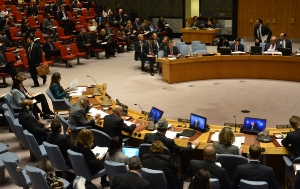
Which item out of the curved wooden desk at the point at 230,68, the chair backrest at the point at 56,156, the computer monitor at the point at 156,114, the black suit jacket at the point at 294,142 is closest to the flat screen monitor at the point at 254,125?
the black suit jacket at the point at 294,142

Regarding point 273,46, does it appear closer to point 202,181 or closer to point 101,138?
point 101,138

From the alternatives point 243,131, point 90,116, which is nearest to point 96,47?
point 90,116

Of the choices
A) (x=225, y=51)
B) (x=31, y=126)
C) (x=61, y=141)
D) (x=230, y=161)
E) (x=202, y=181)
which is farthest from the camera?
(x=225, y=51)

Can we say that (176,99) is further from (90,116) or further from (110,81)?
(90,116)

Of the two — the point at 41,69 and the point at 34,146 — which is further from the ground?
the point at 41,69

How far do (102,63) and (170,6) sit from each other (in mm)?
7268

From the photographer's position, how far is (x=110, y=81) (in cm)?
1516

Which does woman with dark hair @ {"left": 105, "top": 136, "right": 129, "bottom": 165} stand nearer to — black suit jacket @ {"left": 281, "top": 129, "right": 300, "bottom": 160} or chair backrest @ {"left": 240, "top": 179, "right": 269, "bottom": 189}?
chair backrest @ {"left": 240, "top": 179, "right": 269, "bottom": 189}

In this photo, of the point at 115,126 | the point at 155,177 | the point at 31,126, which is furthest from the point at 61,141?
the point at 155,177

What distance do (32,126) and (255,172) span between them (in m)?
4.52

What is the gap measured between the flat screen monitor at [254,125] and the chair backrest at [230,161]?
145 centimetres

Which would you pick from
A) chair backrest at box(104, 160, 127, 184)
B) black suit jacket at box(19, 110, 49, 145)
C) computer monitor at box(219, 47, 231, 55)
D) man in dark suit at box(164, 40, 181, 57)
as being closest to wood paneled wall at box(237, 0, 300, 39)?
computer monitor at box(219, 47, 231, 55)

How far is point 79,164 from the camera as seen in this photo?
7008 mm

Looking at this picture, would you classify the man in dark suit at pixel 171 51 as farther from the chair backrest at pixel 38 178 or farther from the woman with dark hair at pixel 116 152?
the chair backrest at pixel 38 178
